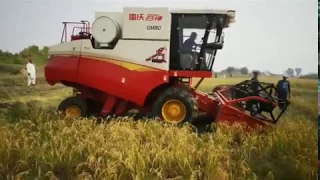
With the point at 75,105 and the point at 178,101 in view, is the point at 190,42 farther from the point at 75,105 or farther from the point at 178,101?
the point at 75,105

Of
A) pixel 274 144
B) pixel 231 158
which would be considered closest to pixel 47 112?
pixel 231 158

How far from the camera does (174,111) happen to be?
2.87 meters

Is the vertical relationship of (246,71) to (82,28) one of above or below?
below

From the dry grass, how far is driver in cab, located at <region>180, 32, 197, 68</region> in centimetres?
18

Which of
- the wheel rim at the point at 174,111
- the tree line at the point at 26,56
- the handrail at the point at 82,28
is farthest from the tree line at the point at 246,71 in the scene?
the tree line at the point at 26,56

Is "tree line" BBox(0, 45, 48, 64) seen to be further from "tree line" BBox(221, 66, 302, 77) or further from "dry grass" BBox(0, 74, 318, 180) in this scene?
"tree line" BBox(221, 66, 302, 77)

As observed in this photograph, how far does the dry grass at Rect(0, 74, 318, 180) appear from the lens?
2.60 metres

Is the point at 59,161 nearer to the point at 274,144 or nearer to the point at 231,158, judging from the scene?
the point at 231,158

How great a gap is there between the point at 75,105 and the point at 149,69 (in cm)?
56

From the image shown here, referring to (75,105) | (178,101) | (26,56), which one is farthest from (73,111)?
(178,101)

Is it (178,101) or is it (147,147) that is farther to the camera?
(178,101)

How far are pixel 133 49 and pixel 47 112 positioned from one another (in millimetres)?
698

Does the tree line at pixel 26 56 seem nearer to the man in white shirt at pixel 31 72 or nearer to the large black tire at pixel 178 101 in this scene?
the man in white shirt at pixel 31 72

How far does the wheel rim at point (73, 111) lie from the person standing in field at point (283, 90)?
4.39 ft
